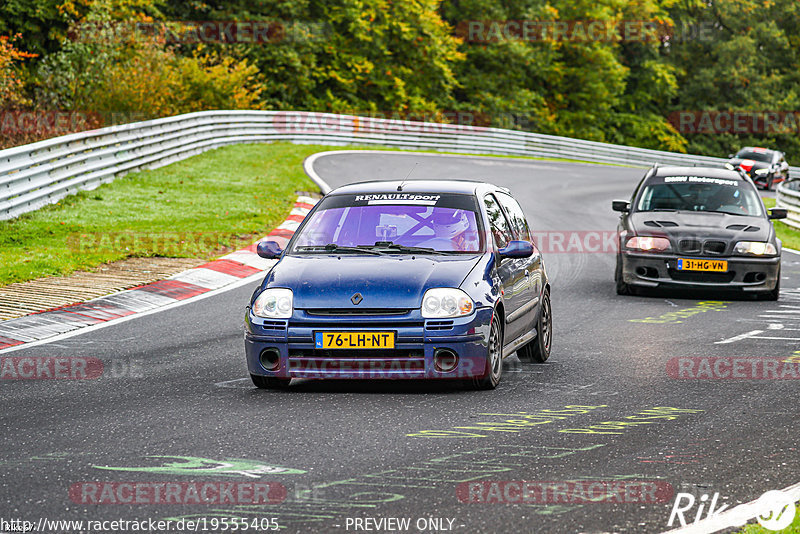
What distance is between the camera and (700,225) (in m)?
13.5

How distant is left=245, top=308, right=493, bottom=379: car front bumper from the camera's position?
744 centimetres

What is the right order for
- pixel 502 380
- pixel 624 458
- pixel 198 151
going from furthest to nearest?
pixel 198 151 → pixel 502 380 → pixel 624 458

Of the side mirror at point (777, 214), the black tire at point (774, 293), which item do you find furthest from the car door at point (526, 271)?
the side mirror at point (777, 214)

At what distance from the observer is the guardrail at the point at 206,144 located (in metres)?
17.9

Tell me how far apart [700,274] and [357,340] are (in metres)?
6.96

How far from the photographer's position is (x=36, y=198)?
18062 millimetres

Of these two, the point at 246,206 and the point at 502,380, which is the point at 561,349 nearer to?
the point at 502,380

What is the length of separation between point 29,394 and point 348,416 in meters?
2.38

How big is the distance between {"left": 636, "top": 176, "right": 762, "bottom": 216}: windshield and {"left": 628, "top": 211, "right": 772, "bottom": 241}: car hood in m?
0.23

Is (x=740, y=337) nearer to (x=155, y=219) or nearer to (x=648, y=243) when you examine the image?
(x=648, y=243)

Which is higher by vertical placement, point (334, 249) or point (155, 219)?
point (334, 249)

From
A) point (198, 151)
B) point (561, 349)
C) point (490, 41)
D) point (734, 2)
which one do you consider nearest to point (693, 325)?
point (561, 349)

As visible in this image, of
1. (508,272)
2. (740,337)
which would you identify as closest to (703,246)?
(740,337)

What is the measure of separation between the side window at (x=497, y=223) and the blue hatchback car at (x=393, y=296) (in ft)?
0.09
